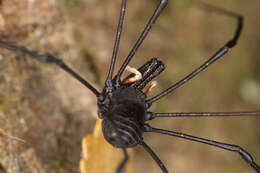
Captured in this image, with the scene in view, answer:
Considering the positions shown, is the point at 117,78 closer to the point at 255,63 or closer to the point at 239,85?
the point at 239,85

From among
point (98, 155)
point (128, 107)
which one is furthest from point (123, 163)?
point (128, 107)

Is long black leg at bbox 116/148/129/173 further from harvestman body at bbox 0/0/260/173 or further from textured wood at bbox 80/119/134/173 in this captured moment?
harvestman body at bbox 0/0/260/173

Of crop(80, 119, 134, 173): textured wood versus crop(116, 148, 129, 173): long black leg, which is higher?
crop(80, 119, 134, 173): textured wood

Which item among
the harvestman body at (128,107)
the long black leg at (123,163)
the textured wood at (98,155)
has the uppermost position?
the harvestman body at (128,107)

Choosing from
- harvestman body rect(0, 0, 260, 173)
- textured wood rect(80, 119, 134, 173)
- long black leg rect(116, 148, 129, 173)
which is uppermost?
harvestman body rect(0, 0, 260, 173)

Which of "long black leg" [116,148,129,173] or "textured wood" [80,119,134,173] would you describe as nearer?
"textured wood" [80,119,134,173]

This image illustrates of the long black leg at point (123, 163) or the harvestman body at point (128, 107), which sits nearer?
the harvestman body at point (128, 107)

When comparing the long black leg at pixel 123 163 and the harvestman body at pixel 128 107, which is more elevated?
the harvestman body at pixel 128 107

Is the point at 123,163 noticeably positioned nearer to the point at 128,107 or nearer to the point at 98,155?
the point at 98,155

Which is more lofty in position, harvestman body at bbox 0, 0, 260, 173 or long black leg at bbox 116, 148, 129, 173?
harvestman body at bbox 0, 0, 260, 173

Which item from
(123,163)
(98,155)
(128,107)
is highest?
(128,107)

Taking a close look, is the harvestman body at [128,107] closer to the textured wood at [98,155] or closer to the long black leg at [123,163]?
the textured wood at [98,155]


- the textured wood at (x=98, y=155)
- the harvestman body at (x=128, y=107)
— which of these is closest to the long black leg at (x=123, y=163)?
the textured wood at (x=98, y=155)

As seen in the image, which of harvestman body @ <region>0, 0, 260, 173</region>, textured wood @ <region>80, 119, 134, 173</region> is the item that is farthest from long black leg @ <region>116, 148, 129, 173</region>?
harvestman body @ <region>0, 0, 260, 173</region>
